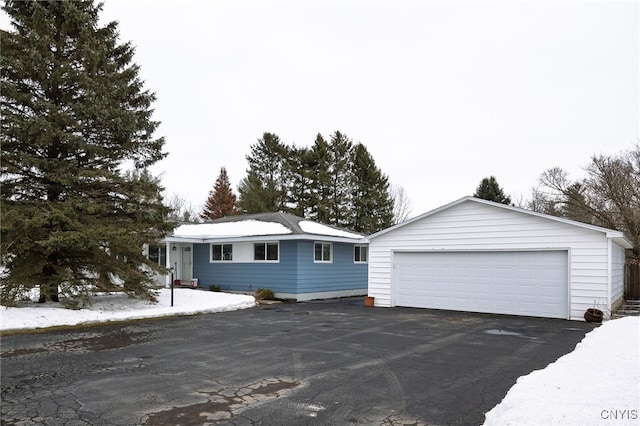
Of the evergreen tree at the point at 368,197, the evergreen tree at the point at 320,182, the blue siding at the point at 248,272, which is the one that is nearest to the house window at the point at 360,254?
the blue siding at the point at 248,272

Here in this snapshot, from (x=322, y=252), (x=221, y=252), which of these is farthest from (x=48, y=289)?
(x=322, y=252)

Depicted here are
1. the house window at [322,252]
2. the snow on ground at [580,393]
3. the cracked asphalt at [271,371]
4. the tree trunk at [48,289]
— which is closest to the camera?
the snow on ground at [580,393]

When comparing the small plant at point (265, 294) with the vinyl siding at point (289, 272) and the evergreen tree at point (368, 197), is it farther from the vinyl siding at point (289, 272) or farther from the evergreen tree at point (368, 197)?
the evergreen tree at point (368, 197)

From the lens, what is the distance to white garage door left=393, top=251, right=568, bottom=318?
503 inches

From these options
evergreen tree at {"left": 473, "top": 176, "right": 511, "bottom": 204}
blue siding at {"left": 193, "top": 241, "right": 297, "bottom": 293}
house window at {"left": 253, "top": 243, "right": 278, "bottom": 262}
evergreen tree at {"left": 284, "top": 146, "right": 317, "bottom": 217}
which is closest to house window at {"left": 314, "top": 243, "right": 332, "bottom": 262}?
blue siding at {"left": 193, "top": 241, "right": 297, "bottom": 293}

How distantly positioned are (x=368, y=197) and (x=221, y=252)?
64.3ft

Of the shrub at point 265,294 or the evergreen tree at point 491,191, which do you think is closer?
the shrub at point 265,294

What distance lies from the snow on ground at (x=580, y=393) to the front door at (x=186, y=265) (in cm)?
1823

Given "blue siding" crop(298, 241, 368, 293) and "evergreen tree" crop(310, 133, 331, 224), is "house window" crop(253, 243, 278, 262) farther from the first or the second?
"evergreen tree" crop(310, 133, 331, 224)

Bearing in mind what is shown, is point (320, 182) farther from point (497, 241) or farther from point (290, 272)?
point (497, 241)

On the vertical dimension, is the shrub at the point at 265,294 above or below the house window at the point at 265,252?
below

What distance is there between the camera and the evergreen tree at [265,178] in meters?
37.2

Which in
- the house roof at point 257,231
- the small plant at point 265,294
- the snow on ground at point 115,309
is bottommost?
the small plant at point 265,294

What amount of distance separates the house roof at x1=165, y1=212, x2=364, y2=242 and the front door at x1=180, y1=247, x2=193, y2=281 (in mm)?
971
